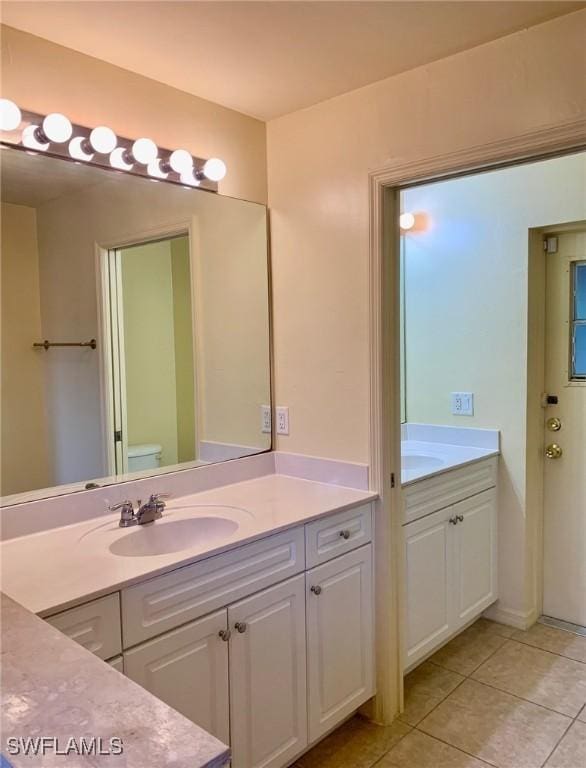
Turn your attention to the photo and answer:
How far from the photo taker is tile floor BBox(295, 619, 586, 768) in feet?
6.18

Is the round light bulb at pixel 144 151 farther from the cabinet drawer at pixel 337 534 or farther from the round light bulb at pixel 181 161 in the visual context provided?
the cabinet drawer at pixel 337 534

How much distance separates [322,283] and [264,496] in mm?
828

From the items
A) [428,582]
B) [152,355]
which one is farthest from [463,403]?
[152,355]

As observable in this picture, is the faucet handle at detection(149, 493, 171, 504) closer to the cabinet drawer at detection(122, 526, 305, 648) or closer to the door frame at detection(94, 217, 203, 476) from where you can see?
the door frame at detection(94, 217, 203, 476)

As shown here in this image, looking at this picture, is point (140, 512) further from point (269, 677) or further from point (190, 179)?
point (190, 179)

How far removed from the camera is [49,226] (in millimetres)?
1725

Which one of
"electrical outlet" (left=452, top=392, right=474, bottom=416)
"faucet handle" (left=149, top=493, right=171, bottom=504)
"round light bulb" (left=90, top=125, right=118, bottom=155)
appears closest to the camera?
"round light bulb" (left=90, top=125, right=118, bottom=155)

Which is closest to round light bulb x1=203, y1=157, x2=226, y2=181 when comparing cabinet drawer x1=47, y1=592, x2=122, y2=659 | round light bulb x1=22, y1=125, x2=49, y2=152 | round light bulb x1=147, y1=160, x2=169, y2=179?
round light bulb x1=147, y1=160, x2=169, y2=179

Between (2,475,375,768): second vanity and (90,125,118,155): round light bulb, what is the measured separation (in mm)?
1163

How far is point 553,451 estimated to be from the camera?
277cm

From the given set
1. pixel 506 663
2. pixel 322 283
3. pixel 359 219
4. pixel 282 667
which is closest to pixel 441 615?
pixel 506 663

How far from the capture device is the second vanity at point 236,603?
1.32 metres

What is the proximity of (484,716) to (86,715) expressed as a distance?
185 centimetres

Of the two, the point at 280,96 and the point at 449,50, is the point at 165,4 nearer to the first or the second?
the point at 280,96
